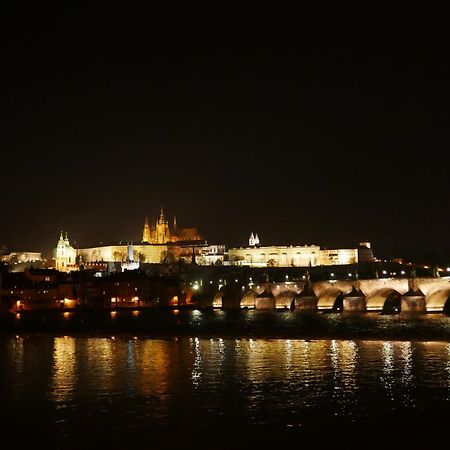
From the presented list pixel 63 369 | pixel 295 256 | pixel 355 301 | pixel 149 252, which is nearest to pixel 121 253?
pixel 149 252

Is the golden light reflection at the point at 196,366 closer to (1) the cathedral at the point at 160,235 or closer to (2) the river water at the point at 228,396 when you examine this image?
(2) the river water at the point at 228,396

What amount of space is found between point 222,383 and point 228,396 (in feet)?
7.20

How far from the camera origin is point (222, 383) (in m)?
23.4

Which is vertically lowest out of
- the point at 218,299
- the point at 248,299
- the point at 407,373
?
the point at 407,373

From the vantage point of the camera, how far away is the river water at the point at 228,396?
659 inches

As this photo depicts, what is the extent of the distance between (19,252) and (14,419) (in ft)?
559

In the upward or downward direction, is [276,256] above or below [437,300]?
above

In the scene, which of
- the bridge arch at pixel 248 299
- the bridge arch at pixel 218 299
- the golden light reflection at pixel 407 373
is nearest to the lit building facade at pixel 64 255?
the bridge arch at pixel 218 299

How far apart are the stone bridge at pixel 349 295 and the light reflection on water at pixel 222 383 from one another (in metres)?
29.6

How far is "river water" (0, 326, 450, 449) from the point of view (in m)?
16.7

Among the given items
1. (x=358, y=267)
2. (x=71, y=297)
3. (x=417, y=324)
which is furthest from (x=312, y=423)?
Result: (x=358, y=267)

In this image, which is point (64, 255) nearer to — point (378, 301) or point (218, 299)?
point (218, 299)

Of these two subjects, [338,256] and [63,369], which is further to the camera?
[338,256]

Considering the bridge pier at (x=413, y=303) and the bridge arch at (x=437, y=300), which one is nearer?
the bridge pier at (x=413, y=303)
